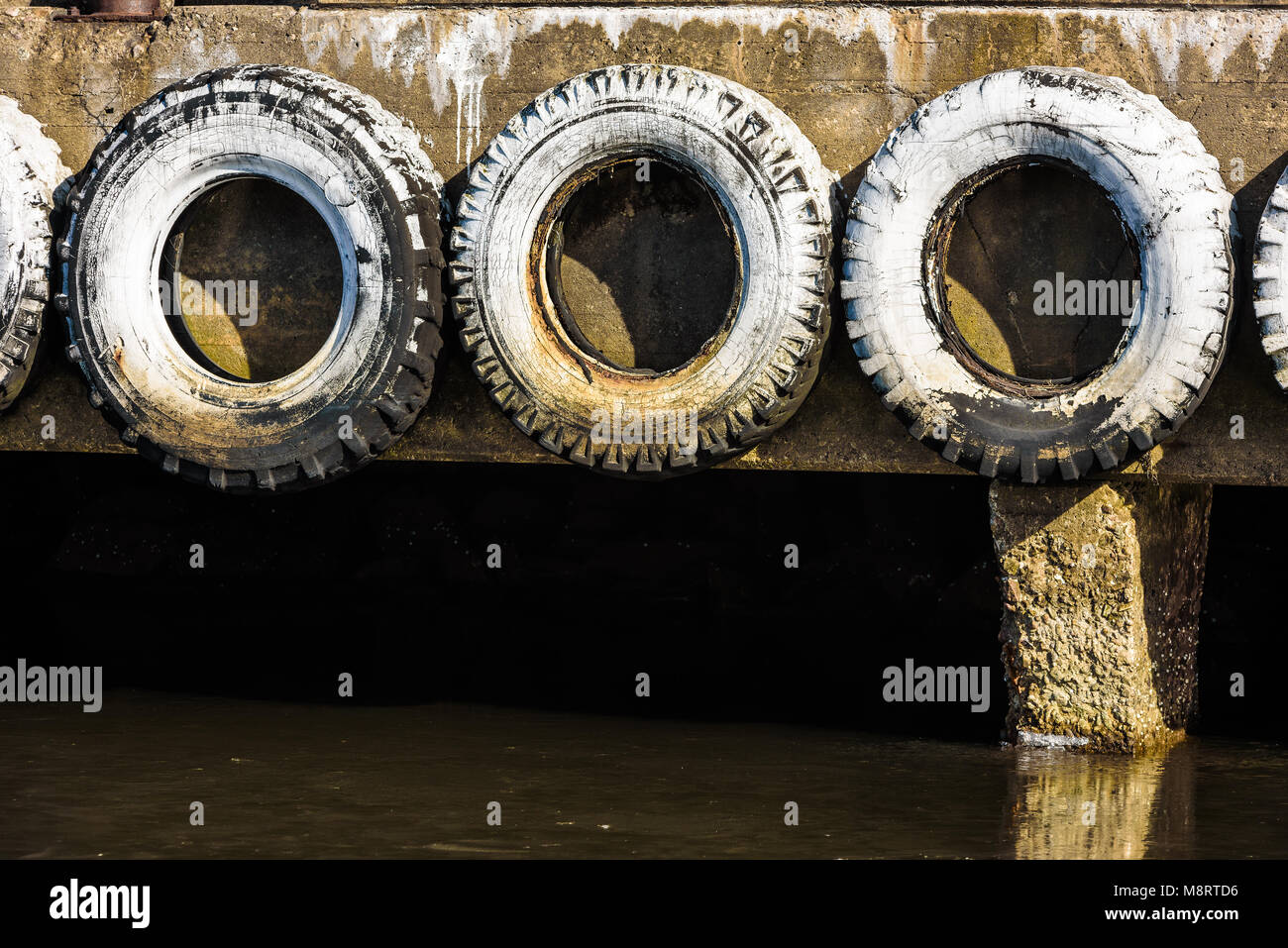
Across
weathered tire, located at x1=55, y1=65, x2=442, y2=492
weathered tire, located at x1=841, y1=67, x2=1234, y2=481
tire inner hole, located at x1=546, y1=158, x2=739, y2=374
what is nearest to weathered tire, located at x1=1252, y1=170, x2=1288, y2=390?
weathered tire, located at x1=841, y1=67, x2=1234, y2=481

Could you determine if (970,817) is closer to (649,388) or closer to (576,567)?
(649,388)

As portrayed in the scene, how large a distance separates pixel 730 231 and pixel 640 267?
52 cm

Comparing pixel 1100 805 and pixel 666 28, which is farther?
pixel 666 28

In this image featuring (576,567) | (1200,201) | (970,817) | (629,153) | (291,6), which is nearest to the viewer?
(970,817)

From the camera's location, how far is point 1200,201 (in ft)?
22.8

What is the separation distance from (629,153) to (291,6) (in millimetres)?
1822

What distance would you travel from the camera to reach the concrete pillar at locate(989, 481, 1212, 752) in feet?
23.8

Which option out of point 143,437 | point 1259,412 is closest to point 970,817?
point 1259,412

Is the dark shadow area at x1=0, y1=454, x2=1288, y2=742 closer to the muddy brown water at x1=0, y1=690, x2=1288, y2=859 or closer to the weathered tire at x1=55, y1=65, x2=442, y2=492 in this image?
the muddy brown water at x1=0, y1=690, x2=1288, y2=859

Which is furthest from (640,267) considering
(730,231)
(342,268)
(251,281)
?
(251,281)

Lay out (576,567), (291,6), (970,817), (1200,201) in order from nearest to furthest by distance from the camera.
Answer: (970,817)
(1200,201)
(291,6)
(576,567)

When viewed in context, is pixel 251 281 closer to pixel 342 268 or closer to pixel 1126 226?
pixel 342 268

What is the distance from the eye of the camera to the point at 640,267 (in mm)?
7758

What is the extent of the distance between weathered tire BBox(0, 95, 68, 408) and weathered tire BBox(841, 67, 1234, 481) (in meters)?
3.57
